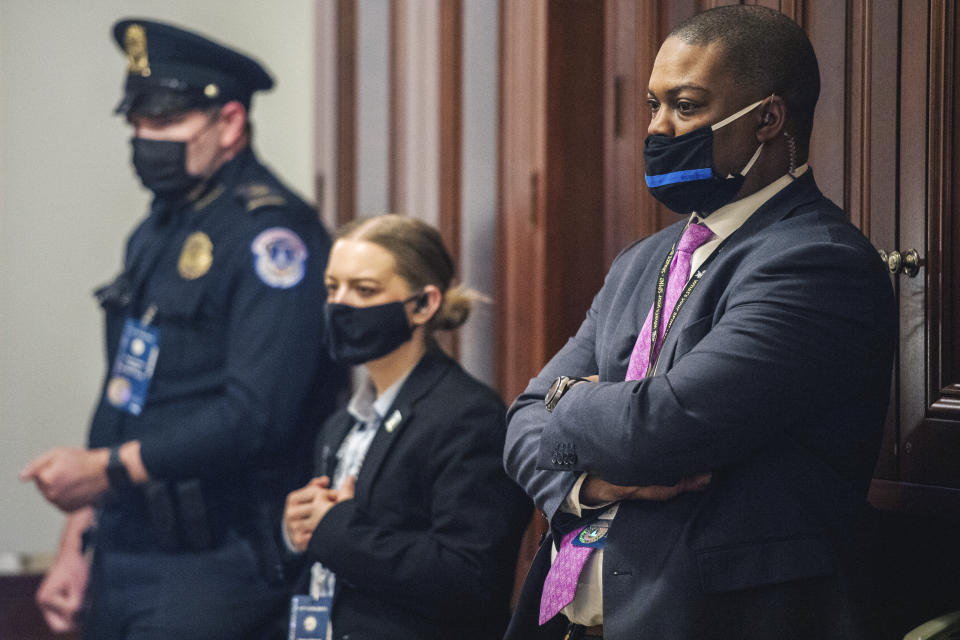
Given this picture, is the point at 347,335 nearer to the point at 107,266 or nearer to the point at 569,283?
the point at 569,283

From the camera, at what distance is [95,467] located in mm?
2984

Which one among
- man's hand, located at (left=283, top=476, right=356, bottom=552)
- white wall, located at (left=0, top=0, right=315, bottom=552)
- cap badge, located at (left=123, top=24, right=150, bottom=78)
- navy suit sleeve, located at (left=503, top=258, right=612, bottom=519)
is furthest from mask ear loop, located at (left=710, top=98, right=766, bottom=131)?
white wall, located at (left=0, top=0, right=315, bottom=552)

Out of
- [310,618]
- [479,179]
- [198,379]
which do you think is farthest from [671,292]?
[198,379]

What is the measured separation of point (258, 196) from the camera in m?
3.12

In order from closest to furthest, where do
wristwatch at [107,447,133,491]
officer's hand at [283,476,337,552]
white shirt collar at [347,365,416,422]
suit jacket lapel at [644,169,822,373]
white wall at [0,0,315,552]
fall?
suit jacket lapel at [644,169,822,373], officer's hand at [283,476,337,552], white shirt collar at [347,365,416,422], wristwatch at [107,447,133,491], white wall at [0,0,315,552]

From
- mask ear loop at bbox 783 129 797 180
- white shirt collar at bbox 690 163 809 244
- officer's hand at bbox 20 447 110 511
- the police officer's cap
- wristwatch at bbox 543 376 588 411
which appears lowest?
officer's hand at bbox 20 447 110 511

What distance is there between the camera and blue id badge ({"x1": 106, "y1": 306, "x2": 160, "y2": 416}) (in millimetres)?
3051

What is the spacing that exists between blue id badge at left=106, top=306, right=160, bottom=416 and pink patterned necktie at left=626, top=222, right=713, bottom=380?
1.77m

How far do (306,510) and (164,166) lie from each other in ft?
4.24

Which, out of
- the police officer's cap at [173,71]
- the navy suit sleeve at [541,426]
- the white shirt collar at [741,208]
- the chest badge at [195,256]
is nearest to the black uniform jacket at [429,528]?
the navy suit sleeve at [541,426]

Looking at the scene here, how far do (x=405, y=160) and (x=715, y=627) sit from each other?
7.06 feet

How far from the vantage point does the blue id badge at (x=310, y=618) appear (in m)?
2.26

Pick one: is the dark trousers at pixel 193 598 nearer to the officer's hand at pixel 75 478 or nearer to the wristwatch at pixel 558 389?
the officer's hand at pixel 75 478

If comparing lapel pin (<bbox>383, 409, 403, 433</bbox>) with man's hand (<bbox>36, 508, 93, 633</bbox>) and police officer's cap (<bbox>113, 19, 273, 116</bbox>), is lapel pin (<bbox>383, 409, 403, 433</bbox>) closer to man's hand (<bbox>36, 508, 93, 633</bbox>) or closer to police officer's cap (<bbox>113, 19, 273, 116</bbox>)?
police officer's cap (<bbox>113, 19, 273, 116</bbox>)
